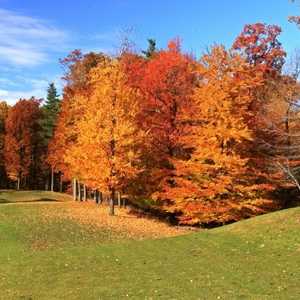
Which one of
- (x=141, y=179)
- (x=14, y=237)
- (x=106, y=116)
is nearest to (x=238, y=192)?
(x=141, y=179)

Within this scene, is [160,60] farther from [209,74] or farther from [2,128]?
[2,128]

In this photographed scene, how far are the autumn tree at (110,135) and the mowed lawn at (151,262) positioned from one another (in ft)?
14.8

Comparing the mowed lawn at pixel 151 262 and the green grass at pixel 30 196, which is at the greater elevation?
the green grass at pixel 30 196

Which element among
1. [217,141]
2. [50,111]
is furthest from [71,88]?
[50,111]

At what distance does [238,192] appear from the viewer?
31031mm

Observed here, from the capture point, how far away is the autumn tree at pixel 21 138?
231ft

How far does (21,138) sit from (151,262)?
57227mm

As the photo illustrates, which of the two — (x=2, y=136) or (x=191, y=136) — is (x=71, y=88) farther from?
(x=2, y=136)

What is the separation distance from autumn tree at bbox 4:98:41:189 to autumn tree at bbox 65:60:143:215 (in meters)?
38.8

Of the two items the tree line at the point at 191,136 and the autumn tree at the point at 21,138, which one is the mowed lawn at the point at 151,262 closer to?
the tree line at the point at 191,136

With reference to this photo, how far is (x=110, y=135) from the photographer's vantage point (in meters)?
32.6

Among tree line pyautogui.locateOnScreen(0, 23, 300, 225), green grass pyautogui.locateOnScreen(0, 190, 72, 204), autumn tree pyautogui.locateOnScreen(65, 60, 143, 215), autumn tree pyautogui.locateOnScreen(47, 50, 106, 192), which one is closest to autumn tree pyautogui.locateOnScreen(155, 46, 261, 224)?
tree line pyautogui.locateOnScreen(0, 23, 300, 225)

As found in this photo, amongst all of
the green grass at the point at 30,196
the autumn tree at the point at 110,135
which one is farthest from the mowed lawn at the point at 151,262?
the green grass at the point at 30,196

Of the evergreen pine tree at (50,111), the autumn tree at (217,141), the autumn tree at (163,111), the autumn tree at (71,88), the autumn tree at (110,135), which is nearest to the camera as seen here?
the autumn tree at (217,141)
